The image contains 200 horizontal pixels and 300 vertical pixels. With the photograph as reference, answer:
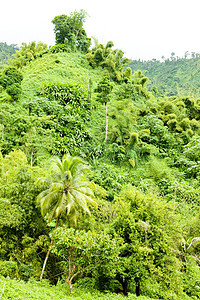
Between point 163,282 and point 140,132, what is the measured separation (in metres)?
19.8

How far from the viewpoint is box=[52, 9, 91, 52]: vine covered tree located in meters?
42.2

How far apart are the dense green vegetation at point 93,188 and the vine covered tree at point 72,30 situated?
14.7ft

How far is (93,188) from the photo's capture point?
13.7 metres

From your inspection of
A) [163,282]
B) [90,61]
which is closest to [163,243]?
[163,282]

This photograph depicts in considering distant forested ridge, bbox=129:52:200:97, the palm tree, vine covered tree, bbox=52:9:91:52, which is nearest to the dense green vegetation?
the palm tree

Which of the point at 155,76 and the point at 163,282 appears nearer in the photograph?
the point at 163,282

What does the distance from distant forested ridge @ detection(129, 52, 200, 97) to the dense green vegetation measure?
118 feet

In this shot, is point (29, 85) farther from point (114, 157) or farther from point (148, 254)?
point (148, 254)

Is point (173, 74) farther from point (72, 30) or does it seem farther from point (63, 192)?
point (63, 192)

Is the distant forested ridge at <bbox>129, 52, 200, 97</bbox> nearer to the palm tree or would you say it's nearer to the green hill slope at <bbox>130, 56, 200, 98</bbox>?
the green hill slope at <bbox>130, 56, 200, 98</bbox>

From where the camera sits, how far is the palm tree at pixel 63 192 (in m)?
10.2

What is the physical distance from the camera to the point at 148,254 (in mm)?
10070

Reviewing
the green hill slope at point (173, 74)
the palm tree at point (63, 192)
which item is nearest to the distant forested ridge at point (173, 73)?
the green hill slope at point (173, 74)

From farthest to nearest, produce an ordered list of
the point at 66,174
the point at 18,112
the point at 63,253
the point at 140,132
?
1. the point at 140,132
2. the point at 18,112
3. the point at 66,174
4. the point at 63,253
